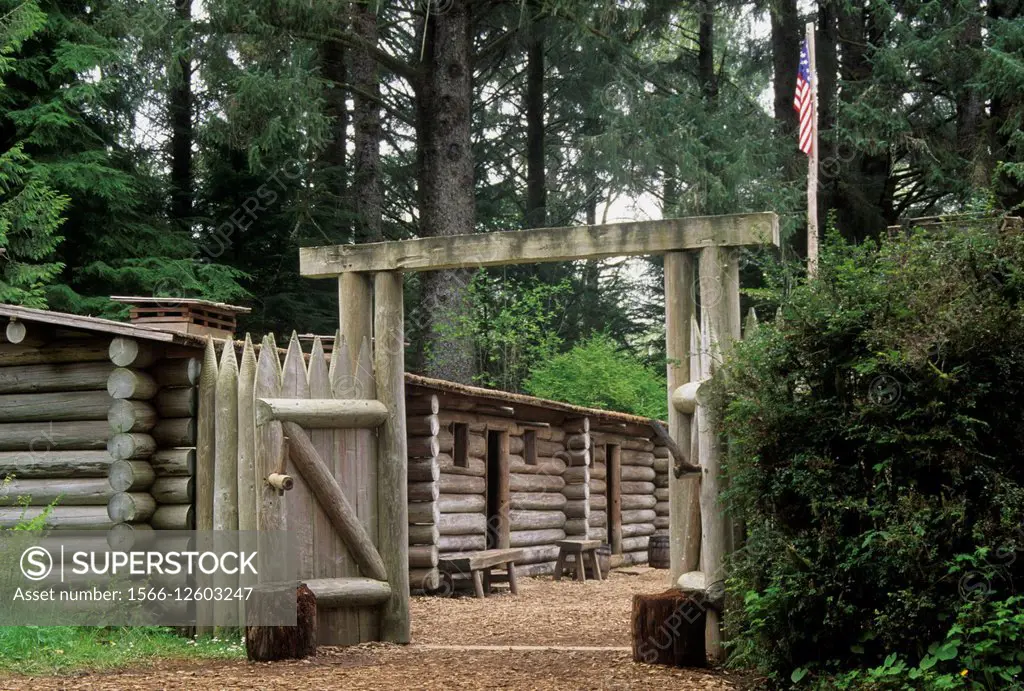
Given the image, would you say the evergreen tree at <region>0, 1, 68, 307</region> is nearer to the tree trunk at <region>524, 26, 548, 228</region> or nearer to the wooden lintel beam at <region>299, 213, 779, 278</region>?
the wooden lintel beam at <region>299, 213, 779, 278</region>

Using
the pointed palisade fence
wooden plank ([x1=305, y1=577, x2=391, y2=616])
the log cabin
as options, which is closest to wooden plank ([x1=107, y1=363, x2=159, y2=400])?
the log cabin

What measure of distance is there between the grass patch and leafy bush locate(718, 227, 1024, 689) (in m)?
4.53

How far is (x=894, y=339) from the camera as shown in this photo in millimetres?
7363

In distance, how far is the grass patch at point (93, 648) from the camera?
9250 mm

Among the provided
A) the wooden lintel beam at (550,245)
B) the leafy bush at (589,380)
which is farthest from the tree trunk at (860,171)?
the wooden lintel beam at (550,245)

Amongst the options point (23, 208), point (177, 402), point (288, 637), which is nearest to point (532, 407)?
point (23, 208)

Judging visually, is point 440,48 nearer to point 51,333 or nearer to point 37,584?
point 51,333

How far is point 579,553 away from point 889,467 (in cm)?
1225

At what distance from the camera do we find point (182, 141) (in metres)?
25.6

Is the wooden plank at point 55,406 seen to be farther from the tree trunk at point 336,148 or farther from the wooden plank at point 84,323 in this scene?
the tree trunk at point 336,148

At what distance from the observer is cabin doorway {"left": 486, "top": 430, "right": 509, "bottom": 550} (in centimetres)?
1897

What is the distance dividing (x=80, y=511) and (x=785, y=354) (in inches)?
274

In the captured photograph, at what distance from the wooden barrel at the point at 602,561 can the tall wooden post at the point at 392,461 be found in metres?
9.78

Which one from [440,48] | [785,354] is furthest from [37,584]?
[440,48]
